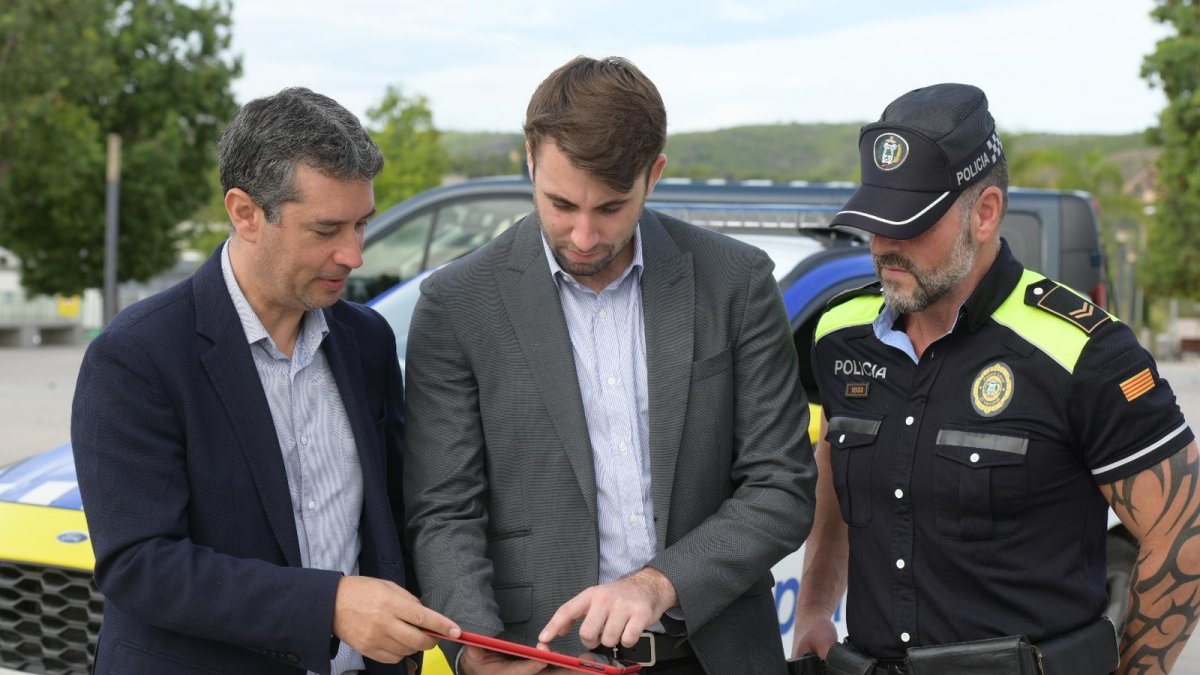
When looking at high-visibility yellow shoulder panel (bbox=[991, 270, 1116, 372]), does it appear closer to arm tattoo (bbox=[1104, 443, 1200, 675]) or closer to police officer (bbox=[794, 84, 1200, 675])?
police officer (bbox=[794, 84, 1200, 675])

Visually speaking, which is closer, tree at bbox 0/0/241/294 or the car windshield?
the car windshield

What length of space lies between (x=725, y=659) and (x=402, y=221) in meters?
6.30

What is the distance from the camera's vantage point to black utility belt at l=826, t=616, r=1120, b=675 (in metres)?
2.40

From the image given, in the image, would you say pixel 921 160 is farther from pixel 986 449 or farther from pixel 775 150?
pixel 775 150

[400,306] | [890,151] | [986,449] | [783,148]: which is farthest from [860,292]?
[783,148]

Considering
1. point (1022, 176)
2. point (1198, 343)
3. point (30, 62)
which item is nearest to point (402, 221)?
point (30, 62)

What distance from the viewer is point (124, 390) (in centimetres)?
215

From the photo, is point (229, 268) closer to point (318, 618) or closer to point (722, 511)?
point (318, 618)

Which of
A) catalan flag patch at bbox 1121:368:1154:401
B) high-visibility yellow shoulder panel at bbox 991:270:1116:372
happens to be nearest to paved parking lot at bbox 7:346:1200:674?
high-visibility yellow shoulder panel at bbox 991:270:1116:372

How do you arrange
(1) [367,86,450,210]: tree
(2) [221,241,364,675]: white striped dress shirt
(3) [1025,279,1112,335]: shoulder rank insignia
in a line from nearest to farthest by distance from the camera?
(2) [221,241,364,675]: white striped dress shirt < (3) [1025,279,1112,335]: shoulder rank insignia < (1) [367,86,450,210]: tree

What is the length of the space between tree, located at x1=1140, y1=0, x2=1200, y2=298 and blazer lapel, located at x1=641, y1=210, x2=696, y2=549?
29.8 m

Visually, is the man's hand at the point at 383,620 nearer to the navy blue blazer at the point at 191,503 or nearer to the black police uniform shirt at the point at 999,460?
the navy blue blazer at the point at 191,503

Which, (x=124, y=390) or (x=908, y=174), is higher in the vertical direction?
(x=908, y=174)

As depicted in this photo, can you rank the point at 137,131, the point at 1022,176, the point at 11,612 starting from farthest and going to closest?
the point at 1022,176 < the point at 137,131 < the point at 11,612
